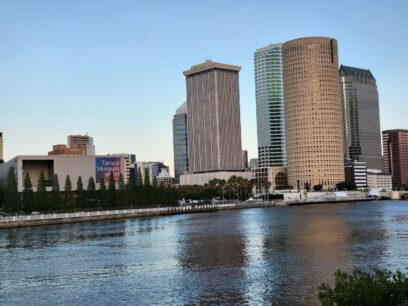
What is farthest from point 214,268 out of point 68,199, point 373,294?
point 68,199

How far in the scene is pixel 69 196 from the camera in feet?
561

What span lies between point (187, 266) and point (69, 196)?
122438 millimetres

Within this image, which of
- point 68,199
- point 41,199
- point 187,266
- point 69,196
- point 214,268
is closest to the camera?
point 214,268

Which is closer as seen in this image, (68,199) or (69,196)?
(68,199)

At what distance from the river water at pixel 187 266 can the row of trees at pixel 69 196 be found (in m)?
69.6

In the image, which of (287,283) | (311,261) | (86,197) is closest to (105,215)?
(86,197)

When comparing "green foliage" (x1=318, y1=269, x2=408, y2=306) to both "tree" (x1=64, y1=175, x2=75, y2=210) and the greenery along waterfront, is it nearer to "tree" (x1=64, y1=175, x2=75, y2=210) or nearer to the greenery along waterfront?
the greenery along waterfront

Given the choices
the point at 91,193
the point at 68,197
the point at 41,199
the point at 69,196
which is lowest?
the point at 41,199

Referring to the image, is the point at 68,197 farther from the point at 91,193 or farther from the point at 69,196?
the point at 91,193

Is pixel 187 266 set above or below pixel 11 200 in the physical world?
below

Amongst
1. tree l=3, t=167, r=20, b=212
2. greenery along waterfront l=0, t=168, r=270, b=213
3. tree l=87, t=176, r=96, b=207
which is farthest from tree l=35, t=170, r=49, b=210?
tree l=87, t=176, r=96, b=207

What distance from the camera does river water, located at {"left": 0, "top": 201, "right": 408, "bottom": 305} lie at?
40594mm

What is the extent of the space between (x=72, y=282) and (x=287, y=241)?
3836 centimetres

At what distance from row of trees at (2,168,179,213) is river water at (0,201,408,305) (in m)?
69.6
